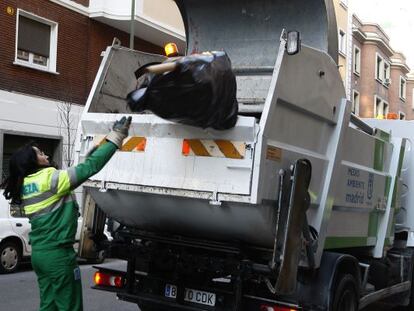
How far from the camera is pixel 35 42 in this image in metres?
16.9

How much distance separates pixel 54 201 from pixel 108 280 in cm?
138

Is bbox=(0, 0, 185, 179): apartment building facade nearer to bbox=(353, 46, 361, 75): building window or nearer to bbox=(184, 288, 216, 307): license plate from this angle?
bbox=(184, 288, 216, 307): license plate

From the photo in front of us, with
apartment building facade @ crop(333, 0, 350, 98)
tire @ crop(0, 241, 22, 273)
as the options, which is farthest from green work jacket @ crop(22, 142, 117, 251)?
apartment building facade @ crop(333, 0, 350, 98)

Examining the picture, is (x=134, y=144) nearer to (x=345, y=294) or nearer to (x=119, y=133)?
(x=119, y=133)

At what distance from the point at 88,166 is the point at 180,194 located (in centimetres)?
79

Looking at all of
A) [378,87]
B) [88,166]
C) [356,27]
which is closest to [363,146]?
[88,166]

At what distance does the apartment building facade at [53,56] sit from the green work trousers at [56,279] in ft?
38.4

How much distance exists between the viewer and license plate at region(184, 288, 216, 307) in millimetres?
5027

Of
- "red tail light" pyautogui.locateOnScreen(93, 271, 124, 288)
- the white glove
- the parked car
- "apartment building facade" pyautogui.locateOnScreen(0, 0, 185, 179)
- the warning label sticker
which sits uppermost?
"apartment building facade" pyautogui.locateOnScreen(0, 0, 185, 179)

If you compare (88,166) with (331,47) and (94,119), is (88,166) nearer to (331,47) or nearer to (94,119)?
(94,119)

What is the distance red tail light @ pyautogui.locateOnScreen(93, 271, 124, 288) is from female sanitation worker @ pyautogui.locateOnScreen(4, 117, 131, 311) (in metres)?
1.00

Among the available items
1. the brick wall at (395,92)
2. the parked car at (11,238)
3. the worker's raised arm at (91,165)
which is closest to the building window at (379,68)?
the brick wall at (395,92)

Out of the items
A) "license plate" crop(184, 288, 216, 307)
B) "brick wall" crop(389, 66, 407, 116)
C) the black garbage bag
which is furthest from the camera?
"brick wall" crop(389, 66, 407, 116)

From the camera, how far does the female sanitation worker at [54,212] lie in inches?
175
